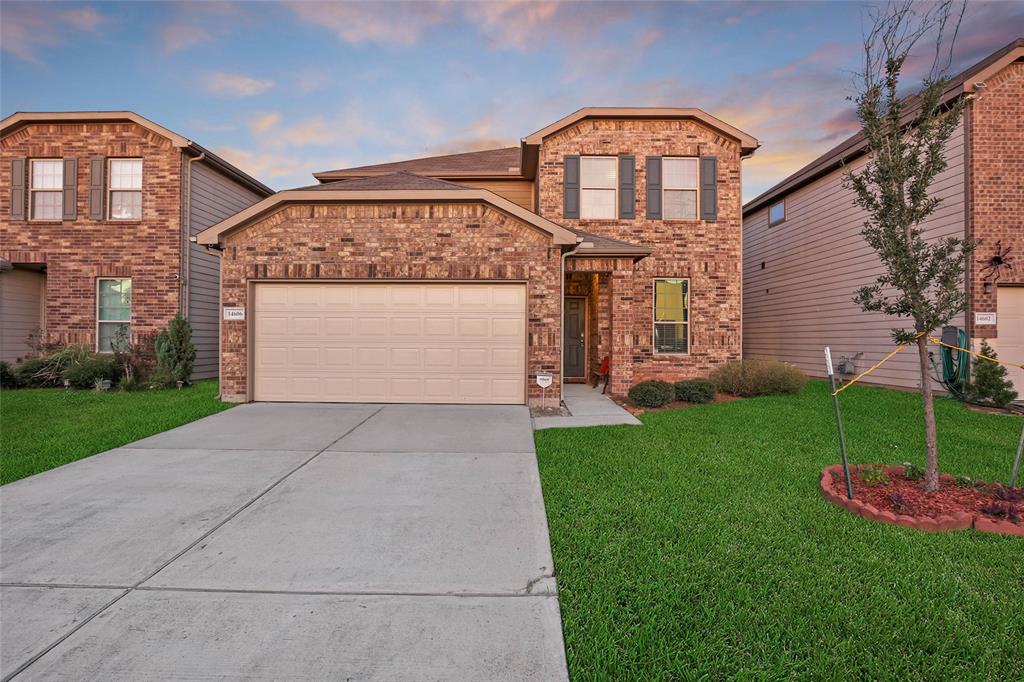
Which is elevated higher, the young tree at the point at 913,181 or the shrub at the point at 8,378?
the young tree at the point at 913,181

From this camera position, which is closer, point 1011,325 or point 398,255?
point 398,255

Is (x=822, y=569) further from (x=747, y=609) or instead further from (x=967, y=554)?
(x=967, y=554)

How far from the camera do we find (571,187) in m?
11.6

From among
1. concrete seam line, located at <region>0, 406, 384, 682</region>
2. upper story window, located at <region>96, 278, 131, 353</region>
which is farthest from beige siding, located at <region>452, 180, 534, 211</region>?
concrete seam line, located at <region>0, 406, 384, 682</region>

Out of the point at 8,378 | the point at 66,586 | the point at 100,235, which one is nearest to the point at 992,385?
the point at 66,586

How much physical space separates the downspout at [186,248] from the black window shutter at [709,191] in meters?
12.7

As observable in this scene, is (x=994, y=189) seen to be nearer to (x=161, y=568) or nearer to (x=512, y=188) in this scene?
(x=512, y=188)

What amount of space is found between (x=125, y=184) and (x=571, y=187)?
11.2 m

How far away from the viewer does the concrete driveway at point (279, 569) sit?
7.40 ft

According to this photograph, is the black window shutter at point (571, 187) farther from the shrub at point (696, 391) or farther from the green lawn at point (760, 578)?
the green lawn at point (760, 578)

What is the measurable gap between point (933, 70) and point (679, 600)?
540 cm

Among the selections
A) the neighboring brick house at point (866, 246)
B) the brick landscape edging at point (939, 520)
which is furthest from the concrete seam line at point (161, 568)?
the neighboring brick house at point (866, 246)

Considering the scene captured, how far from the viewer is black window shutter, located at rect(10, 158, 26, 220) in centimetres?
1153

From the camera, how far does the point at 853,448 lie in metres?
6.00
